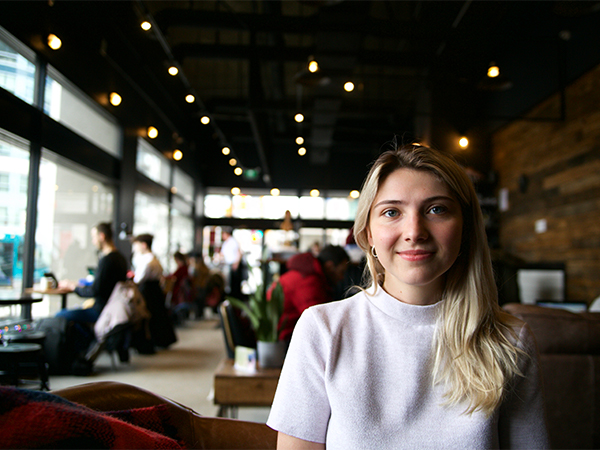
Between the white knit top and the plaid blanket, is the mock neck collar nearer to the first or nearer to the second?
the white knit top

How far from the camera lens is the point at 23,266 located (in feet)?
15.9

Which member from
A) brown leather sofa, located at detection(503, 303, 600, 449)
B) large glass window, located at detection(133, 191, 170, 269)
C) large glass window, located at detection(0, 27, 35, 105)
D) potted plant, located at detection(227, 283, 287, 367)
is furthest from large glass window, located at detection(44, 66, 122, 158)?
brown leather sofa, located at detection(503, 303, 600, 449)

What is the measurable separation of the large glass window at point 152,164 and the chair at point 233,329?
5.66 metres

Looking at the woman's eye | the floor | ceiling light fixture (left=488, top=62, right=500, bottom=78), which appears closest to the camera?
the woman's eye

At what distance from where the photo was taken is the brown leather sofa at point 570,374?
209 centimetres

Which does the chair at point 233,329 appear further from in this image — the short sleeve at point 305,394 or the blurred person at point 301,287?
the short sleeve at point 305,394

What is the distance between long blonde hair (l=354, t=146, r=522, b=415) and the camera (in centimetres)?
106

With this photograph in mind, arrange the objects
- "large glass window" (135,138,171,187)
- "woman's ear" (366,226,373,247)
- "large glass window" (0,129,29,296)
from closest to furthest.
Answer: "woman's ear" (366,226,373,247), "large glass window" (0,129,29,296), "large glass window" (135,138,171,187)

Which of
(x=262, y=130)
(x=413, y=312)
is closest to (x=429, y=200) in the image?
(x=413, y=312)

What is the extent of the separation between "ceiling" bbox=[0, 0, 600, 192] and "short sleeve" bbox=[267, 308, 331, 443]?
11.0 feet

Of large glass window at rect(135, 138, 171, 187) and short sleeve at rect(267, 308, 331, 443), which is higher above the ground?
large glass window at rect(135, 138, 171, 187)

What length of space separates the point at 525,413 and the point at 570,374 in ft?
4.08

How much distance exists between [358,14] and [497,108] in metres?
4.50

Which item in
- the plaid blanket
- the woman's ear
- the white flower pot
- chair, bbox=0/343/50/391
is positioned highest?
the woman's ear
